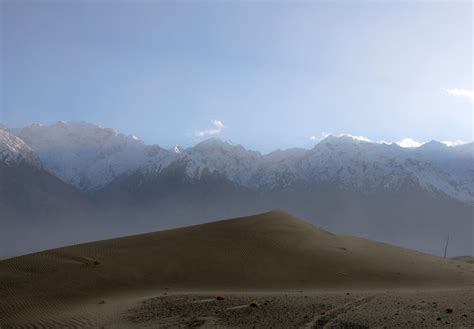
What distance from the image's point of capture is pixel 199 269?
75.3ft

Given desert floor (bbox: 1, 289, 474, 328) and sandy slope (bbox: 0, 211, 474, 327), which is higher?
sandy slope (bbox: 0, 211, 474, 327)

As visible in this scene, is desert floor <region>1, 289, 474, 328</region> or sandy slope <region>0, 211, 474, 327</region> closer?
desert floor <region>1, 289, 474, 328</region>

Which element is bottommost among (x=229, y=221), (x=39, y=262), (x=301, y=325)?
(x=301, y=325)

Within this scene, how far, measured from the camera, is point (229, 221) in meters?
33.6

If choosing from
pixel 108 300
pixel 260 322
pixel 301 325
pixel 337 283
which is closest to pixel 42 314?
pixel 108 300

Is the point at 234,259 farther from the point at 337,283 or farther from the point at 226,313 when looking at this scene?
the point at 226,313

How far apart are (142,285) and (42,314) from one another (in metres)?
4.98

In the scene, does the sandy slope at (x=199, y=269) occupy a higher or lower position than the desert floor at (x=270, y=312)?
higher

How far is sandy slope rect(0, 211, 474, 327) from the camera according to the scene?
1858 centimetres

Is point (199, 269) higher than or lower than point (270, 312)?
higher

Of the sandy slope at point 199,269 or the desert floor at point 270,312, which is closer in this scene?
the desert floor at point 270,312

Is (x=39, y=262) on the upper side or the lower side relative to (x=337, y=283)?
upper

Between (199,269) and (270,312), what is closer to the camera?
(270,312)

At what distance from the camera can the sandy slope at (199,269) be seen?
18.6 metres
